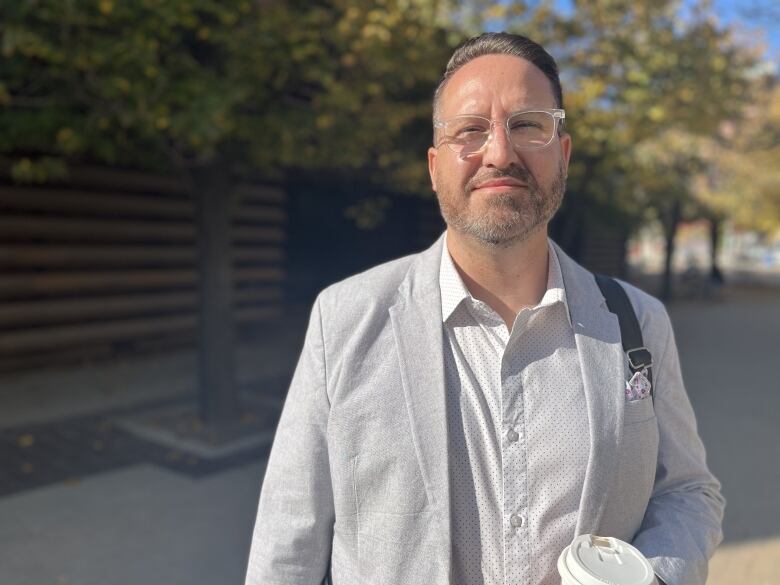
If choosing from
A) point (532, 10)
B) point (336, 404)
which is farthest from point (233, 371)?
point (532, 10)

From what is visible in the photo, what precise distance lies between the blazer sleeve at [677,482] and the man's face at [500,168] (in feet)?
1.51

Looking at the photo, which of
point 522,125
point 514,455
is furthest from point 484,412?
point 522,125

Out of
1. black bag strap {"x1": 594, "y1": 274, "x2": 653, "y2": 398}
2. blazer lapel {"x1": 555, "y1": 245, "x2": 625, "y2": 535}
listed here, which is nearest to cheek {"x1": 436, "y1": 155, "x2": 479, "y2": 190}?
blazer lapel {"x1": 555, "y1": 245, "x2": 625, "y2": 535}

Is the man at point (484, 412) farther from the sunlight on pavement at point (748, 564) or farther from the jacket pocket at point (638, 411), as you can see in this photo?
the sunlight on pavement at point (748, 564)

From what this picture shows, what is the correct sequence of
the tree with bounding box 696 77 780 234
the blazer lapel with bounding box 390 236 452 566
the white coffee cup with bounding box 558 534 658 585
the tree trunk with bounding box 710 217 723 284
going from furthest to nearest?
1. the tree trunk with bounding box 710 217 723 284
2. the tree with bounding box 696 77 780 234
3. the blazer lapel with bounding box 390 236 452 566
4. the white coffee cup with bounding box 558 534 658 585

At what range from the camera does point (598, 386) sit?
1.58m

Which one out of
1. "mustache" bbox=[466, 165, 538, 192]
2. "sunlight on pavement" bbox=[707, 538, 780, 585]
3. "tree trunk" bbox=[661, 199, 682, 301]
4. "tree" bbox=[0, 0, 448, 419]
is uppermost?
"tree" bbox=[0, 0, 448, 419]

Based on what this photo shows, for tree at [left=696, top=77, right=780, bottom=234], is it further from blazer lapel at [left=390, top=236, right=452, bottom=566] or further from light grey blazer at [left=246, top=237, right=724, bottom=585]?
blazer lapel at [left=390, top=236, right=452, bottom=566]

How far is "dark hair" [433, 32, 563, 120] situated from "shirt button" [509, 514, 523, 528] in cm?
99

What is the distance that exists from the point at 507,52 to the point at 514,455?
37.1 inches

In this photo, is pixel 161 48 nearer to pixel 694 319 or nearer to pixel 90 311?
pixel 90 311

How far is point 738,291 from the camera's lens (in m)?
26.5

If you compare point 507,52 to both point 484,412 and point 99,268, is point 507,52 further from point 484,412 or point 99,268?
point 99,268

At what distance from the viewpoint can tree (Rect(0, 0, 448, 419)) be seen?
15.1 ft
